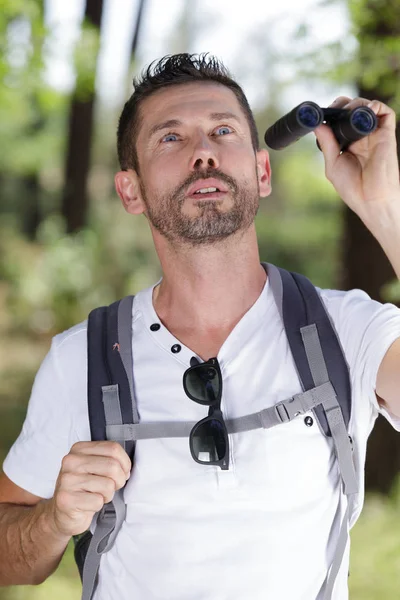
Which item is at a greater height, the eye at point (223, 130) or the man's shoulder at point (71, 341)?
the eye at point (223, 130)

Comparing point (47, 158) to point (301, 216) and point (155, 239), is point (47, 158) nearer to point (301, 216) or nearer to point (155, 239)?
point (301, 216)

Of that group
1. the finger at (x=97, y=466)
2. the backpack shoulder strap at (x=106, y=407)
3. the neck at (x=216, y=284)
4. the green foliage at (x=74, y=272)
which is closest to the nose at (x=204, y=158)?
the neck at (x=216, y=284)

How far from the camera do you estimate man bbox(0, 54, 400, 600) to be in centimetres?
196

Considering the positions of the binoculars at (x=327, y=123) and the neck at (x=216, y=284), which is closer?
the binoculars at (x=327, y=123)

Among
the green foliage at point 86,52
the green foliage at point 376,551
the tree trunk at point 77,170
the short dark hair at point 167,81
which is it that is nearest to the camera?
the short dark hair at point 167,81

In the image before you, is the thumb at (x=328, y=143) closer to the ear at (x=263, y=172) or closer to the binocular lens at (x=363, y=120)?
the binocular lens at (x=363, y=120)

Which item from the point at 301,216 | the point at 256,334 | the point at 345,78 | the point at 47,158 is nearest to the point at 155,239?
the point at 256,334

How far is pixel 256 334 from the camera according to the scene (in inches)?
88.0

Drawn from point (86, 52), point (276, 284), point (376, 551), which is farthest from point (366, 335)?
point (86, 52)

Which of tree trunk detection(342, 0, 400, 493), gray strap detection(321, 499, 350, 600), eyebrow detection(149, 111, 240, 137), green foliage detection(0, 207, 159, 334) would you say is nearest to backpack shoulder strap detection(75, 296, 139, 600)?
gray strap detection(321, 499, 350, 600)

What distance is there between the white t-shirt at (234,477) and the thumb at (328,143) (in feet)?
1.42

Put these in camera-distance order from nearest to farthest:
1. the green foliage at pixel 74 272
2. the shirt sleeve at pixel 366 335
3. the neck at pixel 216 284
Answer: the shirt sleeve at pixel 366 335
the neck at pixel 216 284
the green foliage at pixel 74 272

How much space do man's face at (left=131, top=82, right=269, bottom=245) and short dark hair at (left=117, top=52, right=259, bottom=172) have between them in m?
0.04

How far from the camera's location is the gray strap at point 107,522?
2.06 meters
